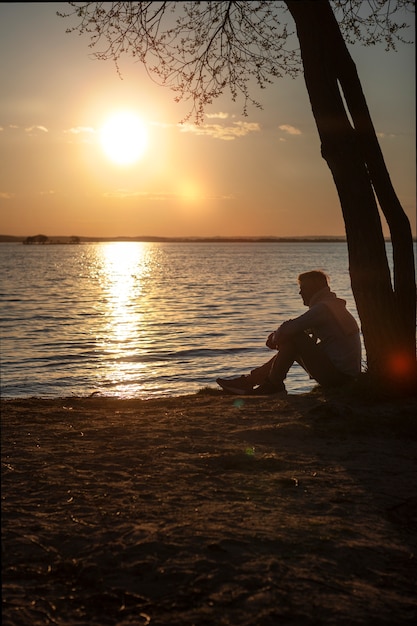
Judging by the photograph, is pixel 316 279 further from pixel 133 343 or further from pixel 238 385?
pixel 133 343

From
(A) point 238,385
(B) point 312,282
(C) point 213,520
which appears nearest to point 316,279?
(B) point 312,282

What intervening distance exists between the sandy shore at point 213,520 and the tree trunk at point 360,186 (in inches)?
48.1

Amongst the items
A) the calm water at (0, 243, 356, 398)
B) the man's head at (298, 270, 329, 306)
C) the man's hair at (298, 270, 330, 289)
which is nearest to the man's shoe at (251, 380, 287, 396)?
the man's head at (298, 270, 329, 306)

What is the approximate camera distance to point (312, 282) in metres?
9.20

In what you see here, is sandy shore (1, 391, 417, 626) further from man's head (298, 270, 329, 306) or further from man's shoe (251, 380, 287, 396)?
man's head (298, 270, 329, 306)

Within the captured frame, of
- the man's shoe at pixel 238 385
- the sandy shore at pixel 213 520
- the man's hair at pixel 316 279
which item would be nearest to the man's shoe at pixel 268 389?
the man's shoe at pixel 238 385

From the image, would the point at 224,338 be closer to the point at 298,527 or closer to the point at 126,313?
the point at 126,313

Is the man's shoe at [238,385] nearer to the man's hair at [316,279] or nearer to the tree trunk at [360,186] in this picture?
the man's hair at [316,279]

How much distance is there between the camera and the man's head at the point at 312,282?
9.17 meters

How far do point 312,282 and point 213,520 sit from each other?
4997 mm

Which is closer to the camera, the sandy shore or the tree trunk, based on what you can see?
the sandy shore

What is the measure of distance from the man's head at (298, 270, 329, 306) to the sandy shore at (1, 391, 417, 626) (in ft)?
6.56

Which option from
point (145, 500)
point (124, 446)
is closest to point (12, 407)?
point (124, 446)

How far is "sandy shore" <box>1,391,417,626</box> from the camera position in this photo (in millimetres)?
3686
